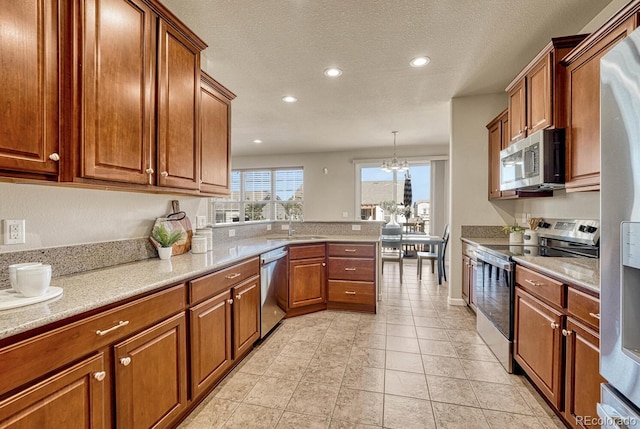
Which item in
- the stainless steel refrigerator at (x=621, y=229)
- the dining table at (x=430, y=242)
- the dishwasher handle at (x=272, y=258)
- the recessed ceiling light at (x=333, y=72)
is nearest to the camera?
the stainless steel refrigerator at (x=621, y=229)

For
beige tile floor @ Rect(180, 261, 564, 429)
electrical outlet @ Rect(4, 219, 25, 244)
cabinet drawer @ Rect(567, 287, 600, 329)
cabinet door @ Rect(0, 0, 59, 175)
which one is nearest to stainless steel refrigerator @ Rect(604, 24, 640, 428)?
cabinet drawer @ Rect(567, 287, 600, 329)

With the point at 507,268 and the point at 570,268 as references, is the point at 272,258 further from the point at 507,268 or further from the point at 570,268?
the point at 570,268

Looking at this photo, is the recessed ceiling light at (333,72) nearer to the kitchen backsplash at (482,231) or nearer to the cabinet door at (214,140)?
the cabinet door at (214,140)

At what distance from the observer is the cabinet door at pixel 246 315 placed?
2170 mm

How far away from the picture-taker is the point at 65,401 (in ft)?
3.30

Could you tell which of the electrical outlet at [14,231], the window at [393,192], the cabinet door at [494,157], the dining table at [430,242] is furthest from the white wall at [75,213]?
the window at [393,192]

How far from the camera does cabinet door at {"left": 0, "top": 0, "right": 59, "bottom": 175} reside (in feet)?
3.51

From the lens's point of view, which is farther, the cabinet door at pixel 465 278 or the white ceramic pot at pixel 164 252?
the cabinet door at pixel 465 278

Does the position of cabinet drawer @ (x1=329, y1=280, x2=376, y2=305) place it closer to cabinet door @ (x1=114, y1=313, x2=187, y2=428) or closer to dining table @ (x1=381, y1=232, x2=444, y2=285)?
dining table @ (x1=381, y1=232, x2=444, y2=285)

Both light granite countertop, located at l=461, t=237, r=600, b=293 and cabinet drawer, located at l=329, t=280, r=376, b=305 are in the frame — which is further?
cabinet drawer, located at l=329, t=280, r=376, b=305

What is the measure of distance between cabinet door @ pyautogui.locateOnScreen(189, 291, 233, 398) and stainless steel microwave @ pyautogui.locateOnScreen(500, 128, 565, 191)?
238 cm

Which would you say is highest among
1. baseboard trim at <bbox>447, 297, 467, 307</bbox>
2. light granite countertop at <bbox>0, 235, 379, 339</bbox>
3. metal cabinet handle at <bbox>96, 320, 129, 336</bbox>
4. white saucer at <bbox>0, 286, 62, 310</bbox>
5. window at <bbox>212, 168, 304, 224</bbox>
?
window at <bbox>212, 168, 304, 224</bbox>

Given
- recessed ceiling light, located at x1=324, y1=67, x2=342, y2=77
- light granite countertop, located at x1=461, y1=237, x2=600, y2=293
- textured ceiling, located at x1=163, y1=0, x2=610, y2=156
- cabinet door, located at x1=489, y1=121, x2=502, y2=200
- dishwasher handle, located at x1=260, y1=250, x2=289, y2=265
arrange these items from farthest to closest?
cabinet door, located at x1=489, y1=121, x2=502, y2=200, recessed ceiling light, located at x1=324, y1=67, x2=342, y2=77, dishwasher handle, located at x1=260, y1=250, x2=289, y2=265, textured ceiling, located at x1=163, y1=0, x2=610, y2=156, light granite countertop, located at x1=461, y1=237, x2=600, y2=293

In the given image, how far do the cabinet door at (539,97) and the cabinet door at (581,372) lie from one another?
1460 millimetres
